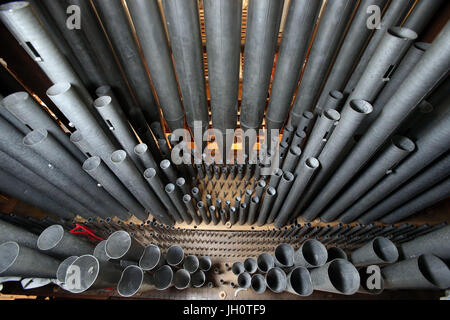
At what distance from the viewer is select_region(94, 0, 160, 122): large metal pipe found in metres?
1.49

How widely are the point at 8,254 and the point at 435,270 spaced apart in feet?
8.70

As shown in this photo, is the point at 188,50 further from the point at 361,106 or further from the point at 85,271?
the point at 85,271

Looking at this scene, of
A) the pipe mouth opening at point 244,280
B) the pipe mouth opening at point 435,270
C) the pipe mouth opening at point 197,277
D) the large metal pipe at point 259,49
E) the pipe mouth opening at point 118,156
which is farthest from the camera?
the pipe mouth opening at point 197,277

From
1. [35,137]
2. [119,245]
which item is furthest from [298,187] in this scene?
[35,137]

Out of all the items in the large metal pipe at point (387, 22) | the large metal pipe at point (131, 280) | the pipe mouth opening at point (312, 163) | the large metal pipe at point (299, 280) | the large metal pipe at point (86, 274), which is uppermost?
the large metal pipe at point (387, 22)

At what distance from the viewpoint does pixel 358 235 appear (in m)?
2.52

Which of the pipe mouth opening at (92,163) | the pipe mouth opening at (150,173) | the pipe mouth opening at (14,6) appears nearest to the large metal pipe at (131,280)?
the pipe mouth opening at (150,173)

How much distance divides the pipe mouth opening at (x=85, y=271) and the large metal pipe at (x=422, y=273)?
80.2 inches

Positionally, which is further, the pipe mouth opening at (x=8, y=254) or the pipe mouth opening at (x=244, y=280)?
the pipe mouth opening at (x=244, y=280)

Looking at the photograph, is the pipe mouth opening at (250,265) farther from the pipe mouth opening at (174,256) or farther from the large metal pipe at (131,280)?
the large metal pipe at (131,280)

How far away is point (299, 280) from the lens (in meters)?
1.68

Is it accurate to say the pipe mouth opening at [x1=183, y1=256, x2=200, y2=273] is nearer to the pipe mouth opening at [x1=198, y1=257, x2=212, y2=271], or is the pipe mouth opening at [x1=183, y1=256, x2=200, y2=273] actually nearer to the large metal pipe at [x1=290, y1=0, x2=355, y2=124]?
the pipe mouth opening at [x1=198, y1=257, x2=212, y2=271]

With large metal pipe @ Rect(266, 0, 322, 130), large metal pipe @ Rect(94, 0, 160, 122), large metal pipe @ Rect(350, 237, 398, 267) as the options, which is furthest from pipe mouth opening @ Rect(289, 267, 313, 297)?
large metal pipe @ Rect(94, 0, 160, 122)

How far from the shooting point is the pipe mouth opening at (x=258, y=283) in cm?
196
